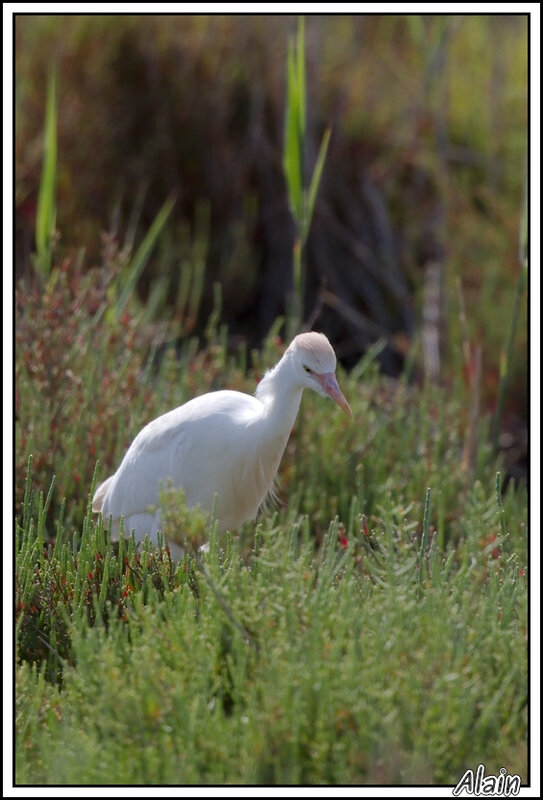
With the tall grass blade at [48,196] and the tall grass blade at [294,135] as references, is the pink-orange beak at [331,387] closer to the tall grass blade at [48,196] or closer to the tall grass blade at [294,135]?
the tall grass blade at [294,135]

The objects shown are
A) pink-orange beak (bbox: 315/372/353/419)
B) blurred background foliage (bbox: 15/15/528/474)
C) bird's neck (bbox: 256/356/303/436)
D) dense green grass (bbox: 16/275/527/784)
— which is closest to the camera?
dense green grass (bbox: 16/275/527/784)

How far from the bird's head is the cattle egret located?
0.05 ft

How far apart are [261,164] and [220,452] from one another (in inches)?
153

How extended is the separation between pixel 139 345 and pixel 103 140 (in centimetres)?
266

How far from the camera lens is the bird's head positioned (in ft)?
9.19

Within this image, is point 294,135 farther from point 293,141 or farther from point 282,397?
point 282,397

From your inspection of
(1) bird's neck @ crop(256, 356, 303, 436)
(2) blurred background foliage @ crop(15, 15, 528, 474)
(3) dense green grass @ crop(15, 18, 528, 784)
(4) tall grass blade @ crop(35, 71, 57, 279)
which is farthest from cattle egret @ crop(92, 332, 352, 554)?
(2) blurred background foliage @ crop(15, 15, 528, 474)

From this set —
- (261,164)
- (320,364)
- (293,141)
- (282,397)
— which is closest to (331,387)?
(320,364)

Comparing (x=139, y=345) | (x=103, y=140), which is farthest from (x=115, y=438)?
(x=103, y=140)

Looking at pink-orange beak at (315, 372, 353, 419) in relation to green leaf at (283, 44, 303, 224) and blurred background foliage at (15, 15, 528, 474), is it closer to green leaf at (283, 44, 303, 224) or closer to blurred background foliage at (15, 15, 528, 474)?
green leaf at (283, 44, 303, 224)

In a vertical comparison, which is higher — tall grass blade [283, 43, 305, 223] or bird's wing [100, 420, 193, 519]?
tall grass blade [283, 43, 305, 223]

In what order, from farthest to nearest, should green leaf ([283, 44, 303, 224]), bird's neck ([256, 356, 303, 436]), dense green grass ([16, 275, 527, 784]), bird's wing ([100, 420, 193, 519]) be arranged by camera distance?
green leaf ([283, 44, 303, 224]), bird's wing ([100, 420, 193, 519]), bird's neck ([256, 356, 303, 436]), dense green grass ([16, 275, 527, 784])

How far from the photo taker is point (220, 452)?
10.3ft

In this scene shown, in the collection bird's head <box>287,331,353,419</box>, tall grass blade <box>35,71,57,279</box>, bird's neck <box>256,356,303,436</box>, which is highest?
tall grass blade <box>35,71,57,279</box>
